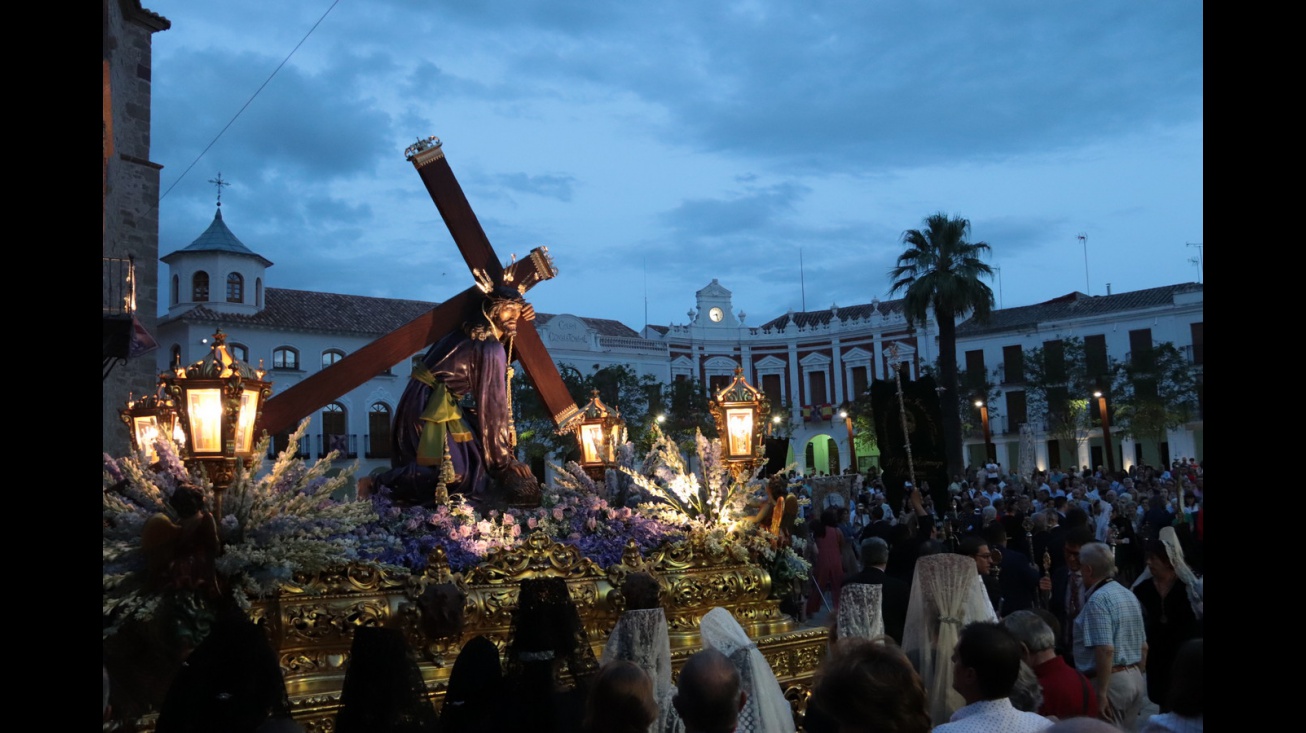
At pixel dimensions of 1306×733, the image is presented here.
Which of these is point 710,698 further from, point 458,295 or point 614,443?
point 458,295

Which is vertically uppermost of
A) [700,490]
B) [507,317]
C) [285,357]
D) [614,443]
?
[285,357]

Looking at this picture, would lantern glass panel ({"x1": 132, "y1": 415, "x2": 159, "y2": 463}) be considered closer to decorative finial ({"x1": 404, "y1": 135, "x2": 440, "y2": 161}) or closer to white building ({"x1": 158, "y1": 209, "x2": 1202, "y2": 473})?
decorative finial ({"x1": 404, "y1": 135, "x2": 440, "y2": 161})

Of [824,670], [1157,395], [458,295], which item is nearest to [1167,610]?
[824,670]

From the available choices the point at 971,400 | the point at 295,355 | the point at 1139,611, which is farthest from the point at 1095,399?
the point at 1139,611

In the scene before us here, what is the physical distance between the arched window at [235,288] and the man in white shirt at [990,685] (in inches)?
1693

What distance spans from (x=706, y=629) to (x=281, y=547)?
2448 millimetres

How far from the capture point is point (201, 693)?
13.4 feet

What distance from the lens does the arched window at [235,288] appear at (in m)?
42.8

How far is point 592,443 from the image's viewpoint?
32.0ft

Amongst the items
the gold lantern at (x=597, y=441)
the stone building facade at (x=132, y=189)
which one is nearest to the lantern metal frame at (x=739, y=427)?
the gold lantern at (x=597, y=441)

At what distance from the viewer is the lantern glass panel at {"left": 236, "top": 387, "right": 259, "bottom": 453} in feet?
19.9

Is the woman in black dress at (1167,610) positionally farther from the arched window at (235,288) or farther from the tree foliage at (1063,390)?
the arched window at (235,288)

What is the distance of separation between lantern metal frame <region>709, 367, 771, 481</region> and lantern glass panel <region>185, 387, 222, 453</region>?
397cm

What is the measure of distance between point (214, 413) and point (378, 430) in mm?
39774
